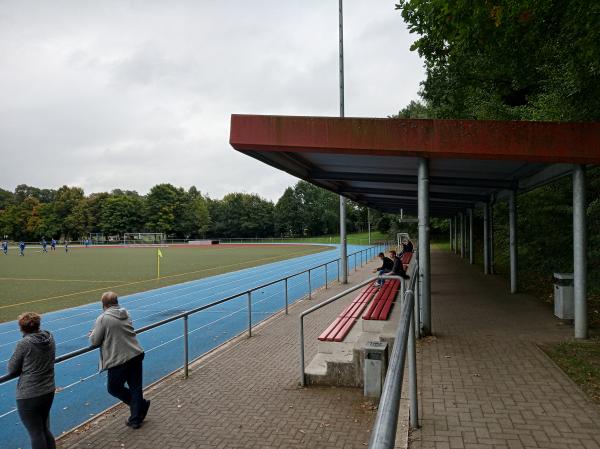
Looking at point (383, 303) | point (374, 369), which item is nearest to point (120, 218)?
point (383, 303)

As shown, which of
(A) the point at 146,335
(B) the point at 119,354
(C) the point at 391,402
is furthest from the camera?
(A) the point at 146,335

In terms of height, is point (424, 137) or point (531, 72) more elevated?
point (531, 72)

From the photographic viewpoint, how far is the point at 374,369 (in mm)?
5906

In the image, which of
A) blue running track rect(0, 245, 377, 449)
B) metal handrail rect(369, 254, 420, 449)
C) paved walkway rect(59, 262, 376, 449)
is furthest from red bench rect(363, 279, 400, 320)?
metal handrail rect(369, 254, 420, 449)

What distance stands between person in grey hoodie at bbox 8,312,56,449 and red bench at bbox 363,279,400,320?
14.4ft

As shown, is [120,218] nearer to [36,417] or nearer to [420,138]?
[420,138]

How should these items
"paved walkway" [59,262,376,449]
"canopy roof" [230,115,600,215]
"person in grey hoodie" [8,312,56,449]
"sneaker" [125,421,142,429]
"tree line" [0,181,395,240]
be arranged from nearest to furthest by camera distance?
1. "person in grey hoodie" [8,312,56,449]
2. "paved walkway" [59,262,376,449]
3. "sneaker" [125,421,142,429]
4. "canopy roof" [230,115,600,215]
5. "tree line" [0,181,395,240]

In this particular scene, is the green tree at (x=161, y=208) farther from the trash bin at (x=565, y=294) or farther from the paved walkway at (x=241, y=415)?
the trash bin at (x=565, y=294)

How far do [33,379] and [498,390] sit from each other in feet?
16.1

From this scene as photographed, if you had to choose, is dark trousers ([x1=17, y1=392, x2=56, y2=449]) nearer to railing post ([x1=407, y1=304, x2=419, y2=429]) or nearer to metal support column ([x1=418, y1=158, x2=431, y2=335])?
railing post ([x1=407, y1=304, x2=419, y2=429])

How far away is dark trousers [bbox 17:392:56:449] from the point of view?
4.34m

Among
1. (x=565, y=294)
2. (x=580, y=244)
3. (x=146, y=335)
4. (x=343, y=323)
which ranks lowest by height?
(x=146, y=335)

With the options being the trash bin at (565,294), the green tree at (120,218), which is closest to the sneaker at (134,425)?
the trash bin at (565,294)

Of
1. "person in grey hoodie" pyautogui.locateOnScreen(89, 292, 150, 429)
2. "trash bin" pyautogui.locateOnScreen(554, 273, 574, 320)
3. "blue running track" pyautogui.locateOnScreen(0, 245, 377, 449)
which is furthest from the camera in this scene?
"trash bin" pyautogui.locateOnScreen(554, 273, 574, 320)
